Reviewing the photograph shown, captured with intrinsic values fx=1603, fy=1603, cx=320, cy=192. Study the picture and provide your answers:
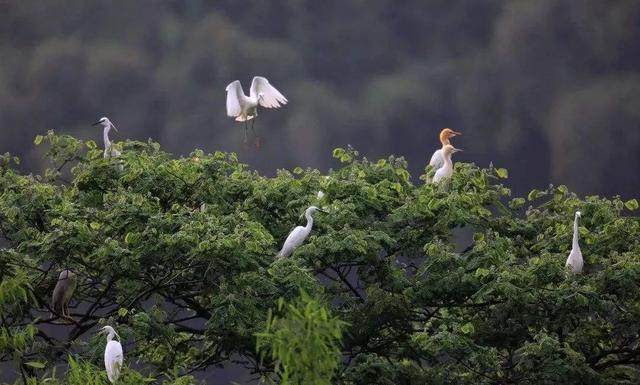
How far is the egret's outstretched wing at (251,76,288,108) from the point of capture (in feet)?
43.6

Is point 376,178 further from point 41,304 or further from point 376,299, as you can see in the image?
A: point 41,304

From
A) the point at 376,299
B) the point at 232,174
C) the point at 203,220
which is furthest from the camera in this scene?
the point at 232,174

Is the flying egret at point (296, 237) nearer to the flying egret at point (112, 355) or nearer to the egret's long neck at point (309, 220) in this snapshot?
the egret's long neck at point (309, 220)

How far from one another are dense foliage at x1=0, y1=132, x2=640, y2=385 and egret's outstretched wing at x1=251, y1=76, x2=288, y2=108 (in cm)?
90

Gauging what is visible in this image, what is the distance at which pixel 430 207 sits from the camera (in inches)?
453

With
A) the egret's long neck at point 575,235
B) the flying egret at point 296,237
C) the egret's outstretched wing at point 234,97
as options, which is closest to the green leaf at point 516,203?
the egret's long neck at point 575,235

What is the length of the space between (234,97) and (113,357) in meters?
4.00

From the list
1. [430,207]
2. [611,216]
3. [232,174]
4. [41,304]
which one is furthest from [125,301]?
[611,216]

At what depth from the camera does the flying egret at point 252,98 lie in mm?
13211

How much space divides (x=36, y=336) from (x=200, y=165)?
1.71 meters

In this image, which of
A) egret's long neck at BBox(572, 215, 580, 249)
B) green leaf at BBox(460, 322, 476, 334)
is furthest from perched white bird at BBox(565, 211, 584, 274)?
green leaf at BBox(460, 322, 476, 334)

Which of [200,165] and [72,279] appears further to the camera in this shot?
[200,165]

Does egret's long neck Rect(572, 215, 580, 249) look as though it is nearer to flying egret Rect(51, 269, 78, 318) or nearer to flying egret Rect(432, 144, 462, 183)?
flying egret Rect(432, 144, 462, 183)

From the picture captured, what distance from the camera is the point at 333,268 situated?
11.4 meters
